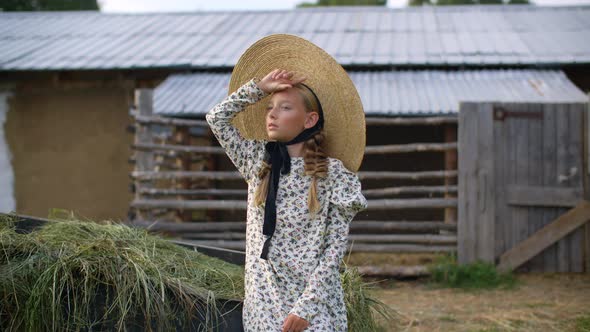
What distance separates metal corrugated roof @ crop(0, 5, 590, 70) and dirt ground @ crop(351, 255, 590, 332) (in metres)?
3.22

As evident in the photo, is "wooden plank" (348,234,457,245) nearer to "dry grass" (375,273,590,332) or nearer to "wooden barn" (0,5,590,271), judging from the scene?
"wooden barn" (0,5,590,271)

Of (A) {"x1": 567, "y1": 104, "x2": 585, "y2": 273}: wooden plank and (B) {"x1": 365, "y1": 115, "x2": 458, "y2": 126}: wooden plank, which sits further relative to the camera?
(B) {"x1": 365, "y1": 115, "x2": 458, "y2": 126}: wooden plank

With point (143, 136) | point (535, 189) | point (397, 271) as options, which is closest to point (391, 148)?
point (397, 271)

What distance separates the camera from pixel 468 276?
646 cm

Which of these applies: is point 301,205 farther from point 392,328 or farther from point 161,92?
point 161,92

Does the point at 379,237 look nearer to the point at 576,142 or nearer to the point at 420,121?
the point at 420,121

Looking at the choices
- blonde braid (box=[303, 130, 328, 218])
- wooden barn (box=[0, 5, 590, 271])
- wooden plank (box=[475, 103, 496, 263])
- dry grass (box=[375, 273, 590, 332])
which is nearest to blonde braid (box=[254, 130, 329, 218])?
blonde braid (box=[303, 130, 328, 218])

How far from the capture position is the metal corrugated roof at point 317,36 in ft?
28.5

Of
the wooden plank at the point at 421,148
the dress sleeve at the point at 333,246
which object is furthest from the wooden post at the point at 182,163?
the dress sleeve at the point at 333,246

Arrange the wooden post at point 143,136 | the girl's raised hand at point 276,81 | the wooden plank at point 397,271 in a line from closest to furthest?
1. the girl's raised hand at point 276,81
2. the wooden plank at point 397,271
3. the wooden post at point 143,136

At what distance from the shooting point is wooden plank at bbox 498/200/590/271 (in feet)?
21.0

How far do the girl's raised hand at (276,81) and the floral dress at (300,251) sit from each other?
32 mm

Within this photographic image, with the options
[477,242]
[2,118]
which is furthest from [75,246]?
[2,118]

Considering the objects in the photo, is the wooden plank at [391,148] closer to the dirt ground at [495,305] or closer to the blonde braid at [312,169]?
the dirt ground at [495,305]
